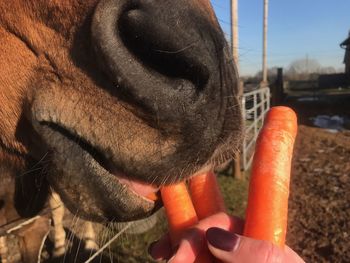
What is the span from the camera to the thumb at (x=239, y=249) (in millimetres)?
1387

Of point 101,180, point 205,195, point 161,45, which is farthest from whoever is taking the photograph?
point 205,195

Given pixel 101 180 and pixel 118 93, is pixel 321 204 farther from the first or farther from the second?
pixel 118 93

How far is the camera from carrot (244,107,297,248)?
1650 millimetres

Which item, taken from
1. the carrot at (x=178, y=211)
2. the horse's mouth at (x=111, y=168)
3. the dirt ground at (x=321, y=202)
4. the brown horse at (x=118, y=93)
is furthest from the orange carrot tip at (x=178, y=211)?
the dirt ground at (x=321, y=202)

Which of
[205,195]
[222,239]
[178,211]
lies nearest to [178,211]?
[178,211]

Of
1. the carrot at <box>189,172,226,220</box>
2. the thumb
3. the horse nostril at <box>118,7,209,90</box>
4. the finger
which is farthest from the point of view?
the carrot at <box>189,172,226,220</box>

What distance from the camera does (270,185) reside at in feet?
5.68

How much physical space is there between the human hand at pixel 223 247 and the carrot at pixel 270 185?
113 mm

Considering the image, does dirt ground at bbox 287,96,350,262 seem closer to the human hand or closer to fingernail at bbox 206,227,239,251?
the human hand

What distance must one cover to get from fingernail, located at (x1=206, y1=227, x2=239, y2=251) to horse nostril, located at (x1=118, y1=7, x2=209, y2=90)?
1.77ft

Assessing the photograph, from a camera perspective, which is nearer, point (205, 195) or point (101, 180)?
point (101, 180)

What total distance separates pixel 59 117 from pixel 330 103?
24.0 m

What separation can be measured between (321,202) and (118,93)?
6377 millimetres

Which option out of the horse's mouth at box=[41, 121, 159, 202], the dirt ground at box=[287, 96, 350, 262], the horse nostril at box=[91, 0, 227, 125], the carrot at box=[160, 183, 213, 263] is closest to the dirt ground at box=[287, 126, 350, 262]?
the dirt ground at box=[287, 96, 350, 262]
